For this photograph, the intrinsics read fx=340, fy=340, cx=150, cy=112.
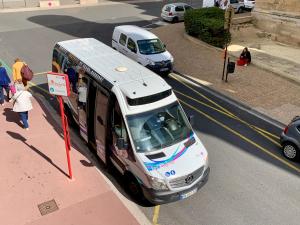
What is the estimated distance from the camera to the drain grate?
8250mm

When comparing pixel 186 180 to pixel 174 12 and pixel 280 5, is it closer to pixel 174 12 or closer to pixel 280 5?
pixel 280 5

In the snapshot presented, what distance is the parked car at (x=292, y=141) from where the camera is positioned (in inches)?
430

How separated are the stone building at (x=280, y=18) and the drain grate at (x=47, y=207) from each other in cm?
2216

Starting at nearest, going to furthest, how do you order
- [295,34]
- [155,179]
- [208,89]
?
[155,179]
[208,89]
[295,34]

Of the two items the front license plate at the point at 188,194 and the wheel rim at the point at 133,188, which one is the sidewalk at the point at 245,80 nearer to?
the front license plate at the point at 188,194

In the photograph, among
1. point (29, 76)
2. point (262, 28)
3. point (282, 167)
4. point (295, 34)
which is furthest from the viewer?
point (262, 28)

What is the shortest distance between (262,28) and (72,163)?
2259 cm

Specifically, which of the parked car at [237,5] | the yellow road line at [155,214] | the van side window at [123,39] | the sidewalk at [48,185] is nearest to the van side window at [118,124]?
the sidewalk at [48,185]

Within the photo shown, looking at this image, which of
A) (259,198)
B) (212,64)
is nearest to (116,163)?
(259,198)

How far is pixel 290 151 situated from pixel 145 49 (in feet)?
30.6

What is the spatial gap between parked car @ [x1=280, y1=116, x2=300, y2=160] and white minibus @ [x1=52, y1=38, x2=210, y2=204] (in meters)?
3.61

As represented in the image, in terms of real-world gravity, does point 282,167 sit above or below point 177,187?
below

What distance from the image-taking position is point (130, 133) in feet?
28.3

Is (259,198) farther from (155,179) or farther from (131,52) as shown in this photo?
(131,52)
